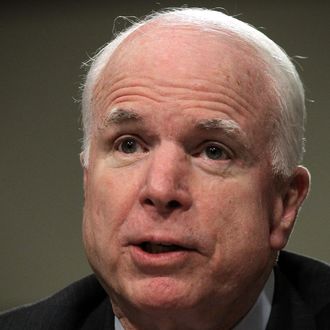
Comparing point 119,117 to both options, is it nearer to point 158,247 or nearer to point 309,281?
point 158,247

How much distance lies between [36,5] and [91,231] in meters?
1.37

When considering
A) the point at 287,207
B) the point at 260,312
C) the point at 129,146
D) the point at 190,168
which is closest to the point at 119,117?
the point at 129,146

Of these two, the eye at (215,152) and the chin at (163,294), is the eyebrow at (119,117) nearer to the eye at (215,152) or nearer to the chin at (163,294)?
the eye at (215,152)

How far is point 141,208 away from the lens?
1200 mm

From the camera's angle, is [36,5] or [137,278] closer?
[137,278]

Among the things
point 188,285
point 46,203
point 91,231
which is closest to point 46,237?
point 46,203

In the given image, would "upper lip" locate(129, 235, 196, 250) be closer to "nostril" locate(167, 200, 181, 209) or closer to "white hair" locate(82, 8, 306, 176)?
"nostril" locate(167, 200, 181, 209)

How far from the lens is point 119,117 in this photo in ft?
4.20

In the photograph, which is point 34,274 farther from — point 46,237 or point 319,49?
point 319,49

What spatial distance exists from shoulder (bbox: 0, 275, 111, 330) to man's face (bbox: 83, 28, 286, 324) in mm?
241

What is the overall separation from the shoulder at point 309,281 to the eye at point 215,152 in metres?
0.37

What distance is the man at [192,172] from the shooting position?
1195 mm

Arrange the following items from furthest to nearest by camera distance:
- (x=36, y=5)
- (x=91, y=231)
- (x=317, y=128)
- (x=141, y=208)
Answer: (x=36, y=5) < (x=317, y=128) < (x=91, y=231) < (x=141, y=208)

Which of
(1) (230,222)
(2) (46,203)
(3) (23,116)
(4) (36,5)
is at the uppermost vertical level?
(1) (230,222)
